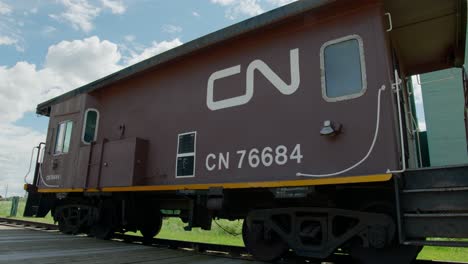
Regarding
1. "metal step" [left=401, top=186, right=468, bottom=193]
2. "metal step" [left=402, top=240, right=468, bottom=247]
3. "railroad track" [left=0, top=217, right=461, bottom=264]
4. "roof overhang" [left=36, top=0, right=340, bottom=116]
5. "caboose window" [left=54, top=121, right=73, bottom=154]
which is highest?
"roof overhang" [left=36, top=0, right=340, bottom=116]

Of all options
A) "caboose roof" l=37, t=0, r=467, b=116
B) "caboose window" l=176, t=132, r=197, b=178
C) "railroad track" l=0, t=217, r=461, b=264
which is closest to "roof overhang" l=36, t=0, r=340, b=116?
"caboose roof" l=37, t=0, r=467, b=116

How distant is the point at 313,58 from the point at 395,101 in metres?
1.24

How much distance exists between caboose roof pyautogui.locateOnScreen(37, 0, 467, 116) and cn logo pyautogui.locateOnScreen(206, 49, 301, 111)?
20.9 inches

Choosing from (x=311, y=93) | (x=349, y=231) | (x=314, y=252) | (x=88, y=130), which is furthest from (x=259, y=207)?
(x=88, y=130)

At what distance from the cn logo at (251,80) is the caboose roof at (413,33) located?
1.74ft

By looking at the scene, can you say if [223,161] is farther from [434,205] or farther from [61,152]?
[61,152]

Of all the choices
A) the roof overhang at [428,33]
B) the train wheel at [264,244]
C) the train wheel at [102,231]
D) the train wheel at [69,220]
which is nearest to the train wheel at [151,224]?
the train wheel at [102,231]

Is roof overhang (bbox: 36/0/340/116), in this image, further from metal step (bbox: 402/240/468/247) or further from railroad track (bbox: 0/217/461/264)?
railroad track (bbox: 0/217/461/264)

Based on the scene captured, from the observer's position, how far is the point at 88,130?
8078 millimetres

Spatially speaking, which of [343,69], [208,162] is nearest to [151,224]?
[208,162]

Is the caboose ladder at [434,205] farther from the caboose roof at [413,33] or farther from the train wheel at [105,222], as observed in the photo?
the train wheel at [105,222]

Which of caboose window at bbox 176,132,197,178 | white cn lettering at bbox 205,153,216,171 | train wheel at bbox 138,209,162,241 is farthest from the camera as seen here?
train wheel at bbox 138,209,162,241

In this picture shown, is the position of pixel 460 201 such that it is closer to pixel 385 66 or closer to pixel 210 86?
pixel 385 66

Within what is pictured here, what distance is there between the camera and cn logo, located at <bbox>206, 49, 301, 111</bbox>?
16.4 ft
